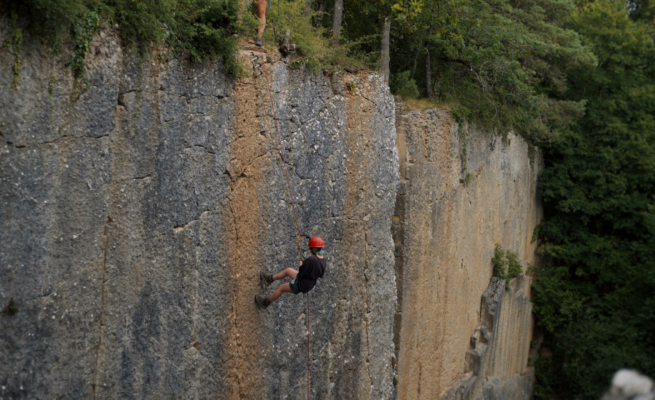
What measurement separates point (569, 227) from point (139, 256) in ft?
48.8

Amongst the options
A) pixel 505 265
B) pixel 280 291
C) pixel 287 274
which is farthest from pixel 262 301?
pixel 505 265

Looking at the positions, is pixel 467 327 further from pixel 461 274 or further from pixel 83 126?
pixel 83 126

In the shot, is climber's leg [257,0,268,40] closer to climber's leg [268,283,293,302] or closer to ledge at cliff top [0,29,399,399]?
ledge at cliff top [0,29,399,399]

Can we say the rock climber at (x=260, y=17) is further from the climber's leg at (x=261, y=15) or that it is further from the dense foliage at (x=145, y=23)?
the dense foliage at (x=145, y=23)

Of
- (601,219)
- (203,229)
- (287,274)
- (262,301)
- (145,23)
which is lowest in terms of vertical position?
(601,219)

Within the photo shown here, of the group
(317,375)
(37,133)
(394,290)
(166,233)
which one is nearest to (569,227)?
(394,290)

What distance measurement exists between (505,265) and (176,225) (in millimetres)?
9996

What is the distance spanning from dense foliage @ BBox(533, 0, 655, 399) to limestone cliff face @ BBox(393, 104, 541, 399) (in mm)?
1540

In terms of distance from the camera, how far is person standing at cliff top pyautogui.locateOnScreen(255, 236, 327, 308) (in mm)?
6184

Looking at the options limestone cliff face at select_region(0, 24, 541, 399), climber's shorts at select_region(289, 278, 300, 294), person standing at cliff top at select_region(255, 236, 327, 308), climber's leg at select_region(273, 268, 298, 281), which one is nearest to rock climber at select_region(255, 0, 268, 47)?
limestone cliff face at select_region(0, 24, 541, 399)

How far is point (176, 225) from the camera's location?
18.0ft

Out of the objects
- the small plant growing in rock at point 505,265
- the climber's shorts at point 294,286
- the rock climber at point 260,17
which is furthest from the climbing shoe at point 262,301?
the small plant growing in rock at point 505,265

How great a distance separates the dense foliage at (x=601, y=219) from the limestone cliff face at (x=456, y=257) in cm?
154

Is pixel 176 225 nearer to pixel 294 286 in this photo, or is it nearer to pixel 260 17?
pixel 294 286
